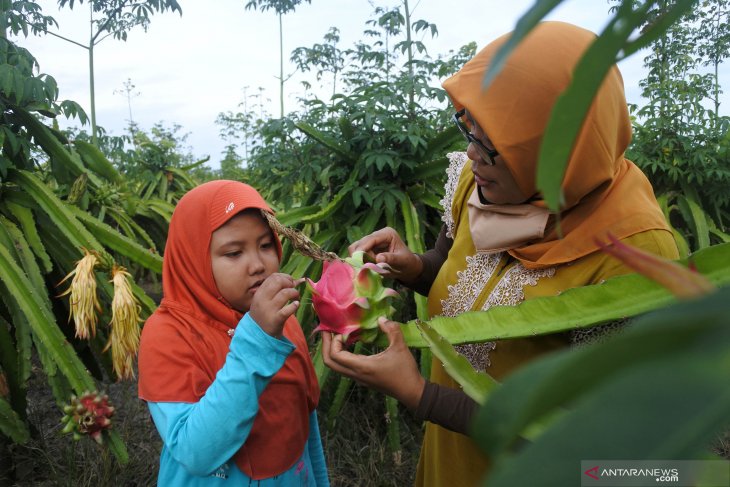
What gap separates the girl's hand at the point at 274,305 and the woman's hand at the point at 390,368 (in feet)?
0.40

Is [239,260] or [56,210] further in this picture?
[56,210]

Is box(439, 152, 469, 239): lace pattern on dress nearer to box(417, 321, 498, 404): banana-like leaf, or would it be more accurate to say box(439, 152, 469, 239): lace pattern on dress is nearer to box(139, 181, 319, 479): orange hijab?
box(139, 181, 319, 479): orange hijab

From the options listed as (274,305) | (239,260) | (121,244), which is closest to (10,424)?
(121,244)

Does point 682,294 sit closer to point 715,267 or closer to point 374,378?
point 715,267

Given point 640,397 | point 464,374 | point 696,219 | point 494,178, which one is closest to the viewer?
point 640,397

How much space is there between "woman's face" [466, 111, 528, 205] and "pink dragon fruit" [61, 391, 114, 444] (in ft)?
3.65

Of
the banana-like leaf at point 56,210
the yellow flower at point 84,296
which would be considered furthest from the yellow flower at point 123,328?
the banana-like leaf at point 56,210

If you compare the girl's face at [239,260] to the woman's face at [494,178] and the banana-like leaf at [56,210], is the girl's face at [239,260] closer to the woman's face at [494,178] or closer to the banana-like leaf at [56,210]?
the woman's face at [494,178]

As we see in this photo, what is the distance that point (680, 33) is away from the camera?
3.43 m

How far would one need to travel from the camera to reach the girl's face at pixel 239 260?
3.50 feet

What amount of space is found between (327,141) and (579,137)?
1457 mm

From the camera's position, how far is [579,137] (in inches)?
33.8

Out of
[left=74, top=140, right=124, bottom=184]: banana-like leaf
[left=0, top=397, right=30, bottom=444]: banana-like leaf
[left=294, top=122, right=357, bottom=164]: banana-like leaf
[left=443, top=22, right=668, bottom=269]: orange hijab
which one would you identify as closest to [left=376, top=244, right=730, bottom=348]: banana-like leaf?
[left=443, top=22, right=668, bottom=269]: orange hijab

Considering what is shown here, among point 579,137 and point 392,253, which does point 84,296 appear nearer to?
point 392,253
